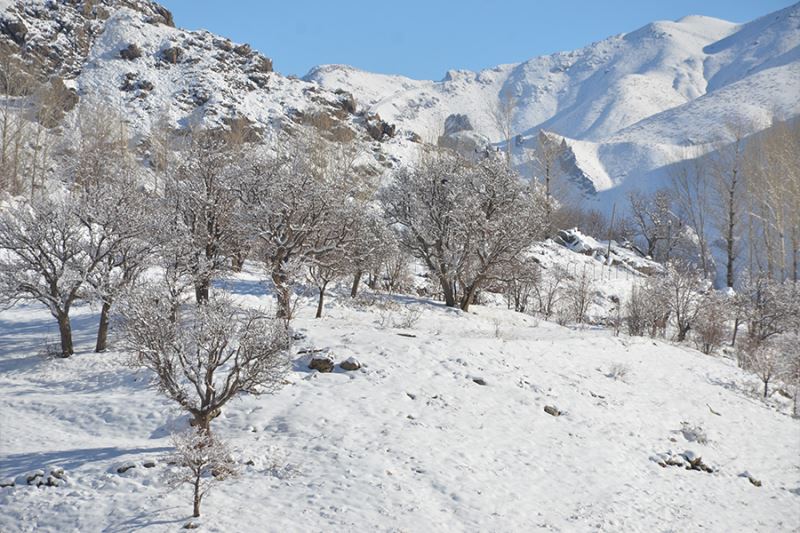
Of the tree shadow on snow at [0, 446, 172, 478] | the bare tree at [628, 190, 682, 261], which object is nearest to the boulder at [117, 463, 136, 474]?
the tree shadow on snow at [0, 446, 172, 478]

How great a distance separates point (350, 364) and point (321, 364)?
0.82 m

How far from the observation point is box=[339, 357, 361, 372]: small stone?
14.6 metres

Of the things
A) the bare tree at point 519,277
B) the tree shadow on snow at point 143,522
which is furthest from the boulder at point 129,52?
the tree shadow on snow at point 143,522

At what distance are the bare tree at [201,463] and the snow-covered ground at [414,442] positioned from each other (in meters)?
0.25

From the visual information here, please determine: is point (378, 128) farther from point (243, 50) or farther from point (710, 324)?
point (710, 324)

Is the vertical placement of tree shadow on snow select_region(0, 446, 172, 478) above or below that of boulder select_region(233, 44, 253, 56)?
below

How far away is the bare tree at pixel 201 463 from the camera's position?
838cm

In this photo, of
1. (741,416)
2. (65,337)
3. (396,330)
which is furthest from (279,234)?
(741,416)

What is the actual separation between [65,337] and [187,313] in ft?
12.1

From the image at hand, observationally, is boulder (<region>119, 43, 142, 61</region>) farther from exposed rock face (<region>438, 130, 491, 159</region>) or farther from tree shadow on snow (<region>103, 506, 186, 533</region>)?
tree shadow on snow (<region>103, 506, 186, 533</region>)

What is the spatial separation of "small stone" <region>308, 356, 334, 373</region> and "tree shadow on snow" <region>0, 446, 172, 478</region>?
4673mm

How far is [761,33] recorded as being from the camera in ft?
575

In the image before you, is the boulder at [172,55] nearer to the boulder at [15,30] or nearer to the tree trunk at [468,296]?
Answer: the boulder at [15,30]

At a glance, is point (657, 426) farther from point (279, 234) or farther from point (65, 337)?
point (65, 337)
